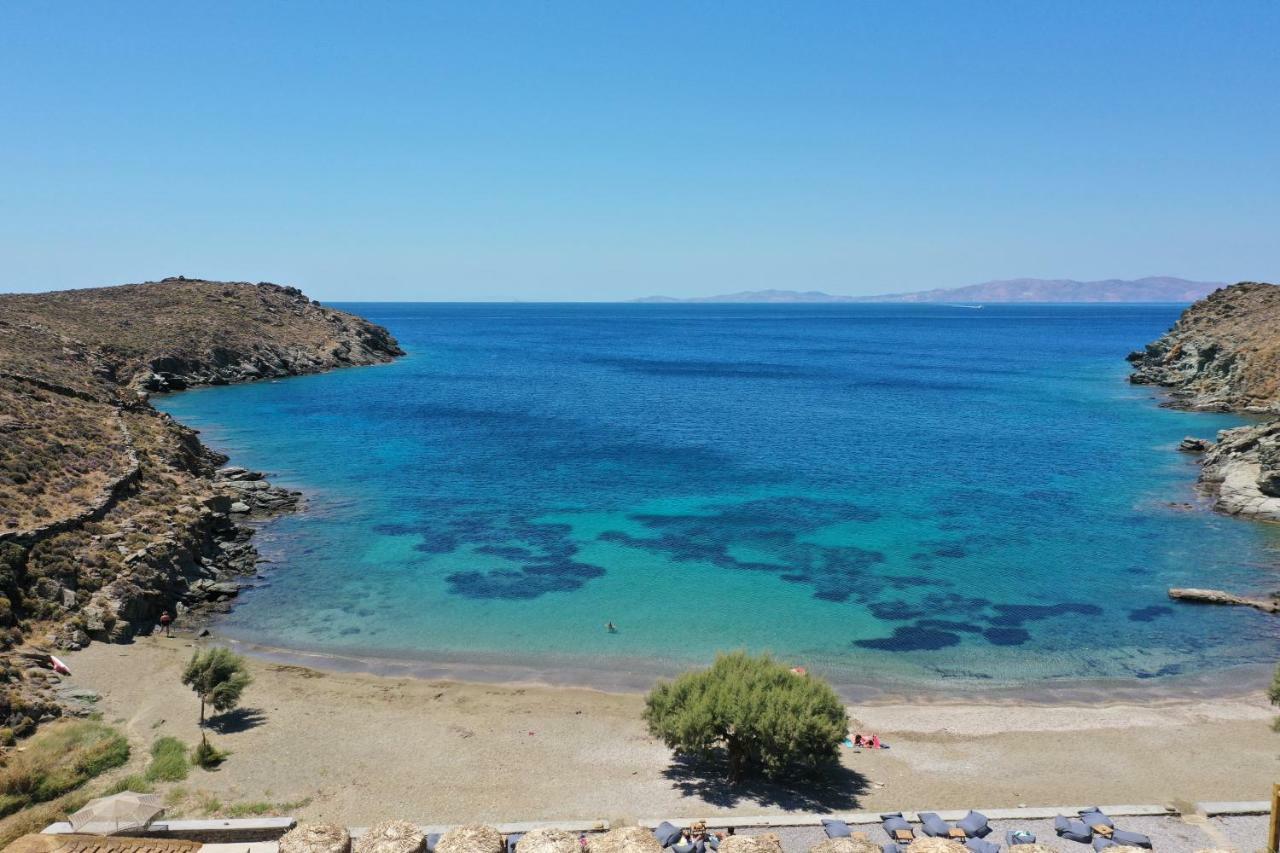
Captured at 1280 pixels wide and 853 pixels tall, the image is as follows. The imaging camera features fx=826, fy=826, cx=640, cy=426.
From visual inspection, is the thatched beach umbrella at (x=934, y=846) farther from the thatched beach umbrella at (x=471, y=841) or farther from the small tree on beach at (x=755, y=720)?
the thatched beach umbrella at (x=471, y=841)

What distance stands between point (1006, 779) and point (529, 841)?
13.5 m

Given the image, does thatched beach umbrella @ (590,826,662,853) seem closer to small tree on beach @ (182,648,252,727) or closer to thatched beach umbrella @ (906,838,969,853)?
thatched beach umbrella @ (906,838,969,853)

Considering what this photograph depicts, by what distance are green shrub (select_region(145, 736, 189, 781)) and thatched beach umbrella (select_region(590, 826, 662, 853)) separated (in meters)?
11.9

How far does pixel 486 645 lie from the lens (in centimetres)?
3272

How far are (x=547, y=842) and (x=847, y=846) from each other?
593cm

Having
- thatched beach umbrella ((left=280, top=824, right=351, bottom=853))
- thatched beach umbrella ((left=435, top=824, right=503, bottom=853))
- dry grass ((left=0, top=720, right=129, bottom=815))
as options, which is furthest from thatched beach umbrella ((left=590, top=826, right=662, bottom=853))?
dry grass ((left=0, top=720, right=129, bottom=815))

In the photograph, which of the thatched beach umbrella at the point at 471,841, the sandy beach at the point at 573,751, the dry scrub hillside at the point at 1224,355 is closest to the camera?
the thatched beach umbrella at the point at 471,841

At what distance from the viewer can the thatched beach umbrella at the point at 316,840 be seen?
16.3 metres

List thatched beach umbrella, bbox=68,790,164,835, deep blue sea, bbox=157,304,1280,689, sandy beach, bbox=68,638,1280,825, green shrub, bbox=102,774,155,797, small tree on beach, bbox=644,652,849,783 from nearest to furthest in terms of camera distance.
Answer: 1. thatched beach umbrella, bbox=68,790,164,835
2. green shrub, bbox=102,774,155,797
3. sandy beach, bbox=68,638,1280,825
4. small tree on beach, bbox=644,652,849,783
5. deep blue sea, bbox=157,304,1280,689

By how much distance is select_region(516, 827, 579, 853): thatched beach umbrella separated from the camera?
16302 millimetres

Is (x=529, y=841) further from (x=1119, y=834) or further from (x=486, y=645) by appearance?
(x=486, y=645)

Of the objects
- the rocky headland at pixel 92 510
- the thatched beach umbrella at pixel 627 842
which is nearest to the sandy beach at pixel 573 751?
the rocky headland at pixel 92 510

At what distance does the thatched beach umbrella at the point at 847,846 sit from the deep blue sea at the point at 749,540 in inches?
519

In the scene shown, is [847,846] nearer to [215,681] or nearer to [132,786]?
[132,786]
